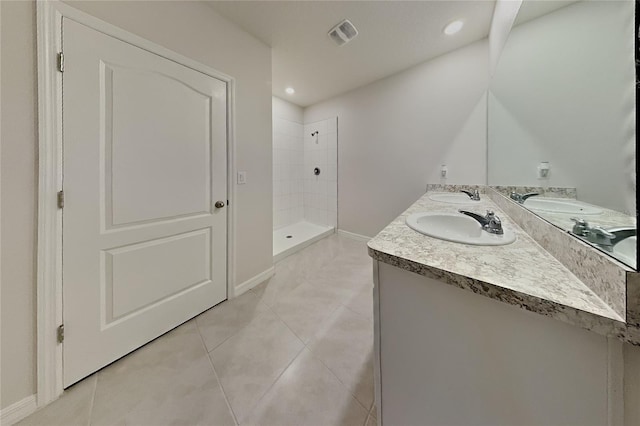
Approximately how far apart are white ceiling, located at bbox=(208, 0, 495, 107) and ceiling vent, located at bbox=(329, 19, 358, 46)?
5 centimetres

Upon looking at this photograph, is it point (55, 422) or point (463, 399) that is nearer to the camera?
point (463, 399)

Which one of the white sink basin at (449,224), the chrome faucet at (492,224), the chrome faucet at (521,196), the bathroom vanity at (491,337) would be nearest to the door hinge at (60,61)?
the bathroom vanity at (491,337)

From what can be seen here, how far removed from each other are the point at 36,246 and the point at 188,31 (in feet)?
5.06

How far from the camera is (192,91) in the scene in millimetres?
1507

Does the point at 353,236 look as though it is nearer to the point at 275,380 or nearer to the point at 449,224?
the point at 449,224

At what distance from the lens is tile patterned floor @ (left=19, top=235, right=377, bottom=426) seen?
0.96 metres

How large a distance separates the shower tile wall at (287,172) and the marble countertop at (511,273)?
2995 millimetres

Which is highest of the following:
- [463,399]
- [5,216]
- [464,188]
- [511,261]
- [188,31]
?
[188,31]

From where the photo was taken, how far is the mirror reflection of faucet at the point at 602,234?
0.43 meters

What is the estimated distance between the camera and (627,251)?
0.40 m

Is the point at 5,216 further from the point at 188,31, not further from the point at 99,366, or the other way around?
the point at 188,31

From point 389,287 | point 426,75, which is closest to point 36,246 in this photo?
point 389,287

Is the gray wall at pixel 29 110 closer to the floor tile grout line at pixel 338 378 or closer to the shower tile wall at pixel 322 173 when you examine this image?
the floor tile grout line at pixel 338 378

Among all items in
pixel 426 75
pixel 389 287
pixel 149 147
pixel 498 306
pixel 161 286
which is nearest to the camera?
pixel 498 306
